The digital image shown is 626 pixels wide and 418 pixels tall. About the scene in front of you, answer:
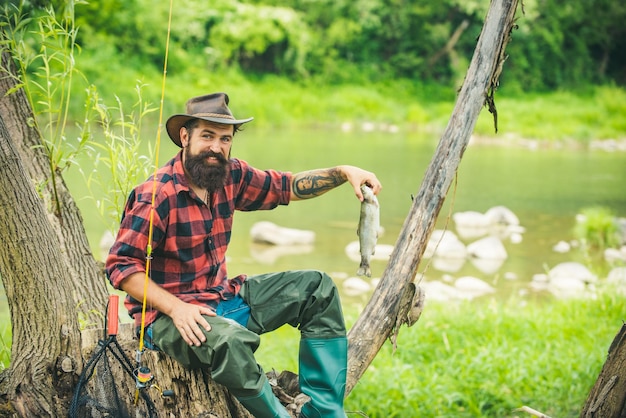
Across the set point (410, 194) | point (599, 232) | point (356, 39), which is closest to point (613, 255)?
point (599, 232)

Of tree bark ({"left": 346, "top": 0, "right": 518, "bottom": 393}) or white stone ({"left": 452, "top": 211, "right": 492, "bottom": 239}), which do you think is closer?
tree bark ({"left": 346, "top": 0, "right": 518, "bottom": 393})

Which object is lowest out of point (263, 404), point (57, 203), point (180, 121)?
point (263, 404)

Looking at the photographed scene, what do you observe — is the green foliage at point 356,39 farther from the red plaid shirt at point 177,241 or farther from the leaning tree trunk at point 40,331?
the leaning tree trunk at point 40,331

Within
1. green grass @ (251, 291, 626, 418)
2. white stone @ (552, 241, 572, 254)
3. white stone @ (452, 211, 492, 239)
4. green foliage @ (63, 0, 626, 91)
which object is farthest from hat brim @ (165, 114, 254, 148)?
green foliage @ (63, 0, 626, 91)

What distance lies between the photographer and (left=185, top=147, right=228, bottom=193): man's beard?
2930mm

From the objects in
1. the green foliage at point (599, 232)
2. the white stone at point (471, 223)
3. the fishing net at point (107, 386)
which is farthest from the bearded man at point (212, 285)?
the white stone at point (471, 223)

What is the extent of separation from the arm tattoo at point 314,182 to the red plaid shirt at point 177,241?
1.14 feet

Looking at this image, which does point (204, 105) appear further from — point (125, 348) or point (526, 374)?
point (526, 374)

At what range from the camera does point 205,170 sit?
9.62 feet

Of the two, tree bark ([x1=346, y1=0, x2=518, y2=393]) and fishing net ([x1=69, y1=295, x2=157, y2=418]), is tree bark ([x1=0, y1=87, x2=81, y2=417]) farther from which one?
tree bark ([x1=346, y1=0, x2=518, y2=393])

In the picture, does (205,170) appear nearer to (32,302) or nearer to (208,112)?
(208,112)

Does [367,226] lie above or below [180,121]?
below

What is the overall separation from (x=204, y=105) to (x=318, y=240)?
21.2 feet

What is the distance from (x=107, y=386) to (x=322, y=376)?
2.58 feet
